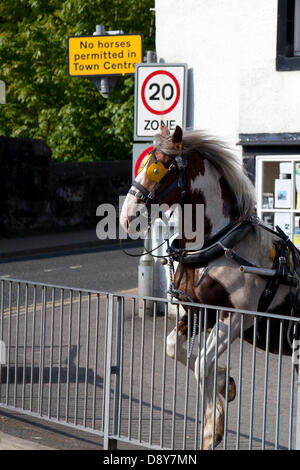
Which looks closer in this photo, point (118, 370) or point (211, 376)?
point (211, 376)

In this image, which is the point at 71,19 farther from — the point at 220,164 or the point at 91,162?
the point at 220,164

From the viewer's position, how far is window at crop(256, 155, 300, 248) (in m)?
9.20

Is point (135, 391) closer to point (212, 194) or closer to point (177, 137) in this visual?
point (212, 194)

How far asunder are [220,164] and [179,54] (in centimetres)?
441

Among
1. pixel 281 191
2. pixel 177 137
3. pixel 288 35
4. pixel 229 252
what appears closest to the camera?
pixel 229 252

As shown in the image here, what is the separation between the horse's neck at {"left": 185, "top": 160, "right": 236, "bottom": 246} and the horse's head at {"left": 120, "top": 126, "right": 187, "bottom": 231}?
0.35 ft

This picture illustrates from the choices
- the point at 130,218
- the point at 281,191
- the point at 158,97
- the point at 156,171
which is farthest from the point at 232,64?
the point at 130,218

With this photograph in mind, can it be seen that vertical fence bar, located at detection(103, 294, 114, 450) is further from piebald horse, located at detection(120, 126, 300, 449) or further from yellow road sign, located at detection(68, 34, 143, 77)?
yellow road sign, located at detection(68, 34, 143, 77)

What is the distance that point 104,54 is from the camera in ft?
36.6

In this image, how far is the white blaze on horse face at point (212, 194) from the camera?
5676mm

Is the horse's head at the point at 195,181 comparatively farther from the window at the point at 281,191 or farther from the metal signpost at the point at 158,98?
the metal signpost at the point at 158,98

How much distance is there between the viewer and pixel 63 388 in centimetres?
737

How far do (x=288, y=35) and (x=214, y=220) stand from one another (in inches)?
169

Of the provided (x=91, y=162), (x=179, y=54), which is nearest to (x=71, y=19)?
(x=91, y=162)
